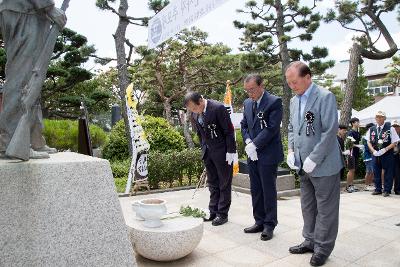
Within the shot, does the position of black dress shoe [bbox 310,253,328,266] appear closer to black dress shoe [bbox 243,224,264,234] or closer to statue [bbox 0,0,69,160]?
black dress shoe [bbox 243,224,264,234]

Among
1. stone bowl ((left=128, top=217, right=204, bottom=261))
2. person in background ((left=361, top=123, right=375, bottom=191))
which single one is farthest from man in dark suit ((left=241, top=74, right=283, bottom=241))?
person in background ((left=361, top=123, right=375, bottom=191))

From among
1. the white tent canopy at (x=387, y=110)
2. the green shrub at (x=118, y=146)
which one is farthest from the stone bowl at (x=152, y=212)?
the white tent canopy at (x=387, y=110)

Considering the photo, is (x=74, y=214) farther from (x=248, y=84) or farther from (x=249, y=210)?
(x=249, y=210)

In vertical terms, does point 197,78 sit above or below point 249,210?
above

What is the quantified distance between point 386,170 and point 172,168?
14.7 ft

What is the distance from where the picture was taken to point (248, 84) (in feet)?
13.5

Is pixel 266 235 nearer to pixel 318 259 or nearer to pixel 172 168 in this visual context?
pixel 318 259

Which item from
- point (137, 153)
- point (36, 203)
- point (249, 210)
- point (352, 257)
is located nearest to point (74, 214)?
point (36, 203)

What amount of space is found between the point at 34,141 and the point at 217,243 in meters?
2.14

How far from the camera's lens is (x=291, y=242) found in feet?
13.0

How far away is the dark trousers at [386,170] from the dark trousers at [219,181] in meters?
4.16

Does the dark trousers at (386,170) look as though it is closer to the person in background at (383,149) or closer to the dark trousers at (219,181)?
the person in background at (383,149)

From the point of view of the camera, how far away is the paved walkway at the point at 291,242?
341 cm

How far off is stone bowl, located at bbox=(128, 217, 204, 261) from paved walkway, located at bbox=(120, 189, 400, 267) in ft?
0.49
